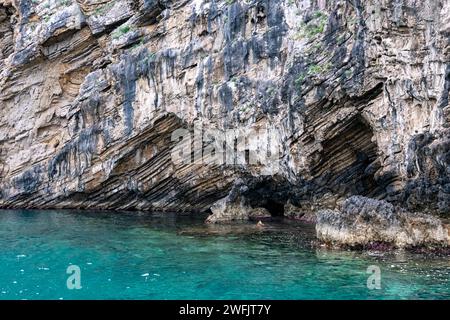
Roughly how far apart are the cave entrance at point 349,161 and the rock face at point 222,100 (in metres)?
0.08

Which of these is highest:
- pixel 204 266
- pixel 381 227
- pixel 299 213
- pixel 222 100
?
pixel 222 100

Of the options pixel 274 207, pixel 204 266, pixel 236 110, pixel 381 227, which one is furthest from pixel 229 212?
pixel 204 266

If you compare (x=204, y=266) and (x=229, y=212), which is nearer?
(x=204, y=266)

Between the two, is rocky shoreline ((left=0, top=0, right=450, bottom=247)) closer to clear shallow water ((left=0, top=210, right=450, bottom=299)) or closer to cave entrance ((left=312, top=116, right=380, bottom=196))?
cave entrance ((left=312, top=116, right=380, bottom=196))

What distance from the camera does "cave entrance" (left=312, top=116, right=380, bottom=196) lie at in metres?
28.5

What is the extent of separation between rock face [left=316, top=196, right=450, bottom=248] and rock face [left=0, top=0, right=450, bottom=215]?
1871 millimetres

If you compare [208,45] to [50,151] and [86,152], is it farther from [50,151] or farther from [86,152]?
[50,151]

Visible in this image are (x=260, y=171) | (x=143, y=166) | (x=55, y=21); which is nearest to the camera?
(x=260, y=171)

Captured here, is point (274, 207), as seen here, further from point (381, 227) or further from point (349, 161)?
point (381, 227)

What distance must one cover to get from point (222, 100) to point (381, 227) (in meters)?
14.8

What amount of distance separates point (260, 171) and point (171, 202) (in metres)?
10.1

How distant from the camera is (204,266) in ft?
62.7
